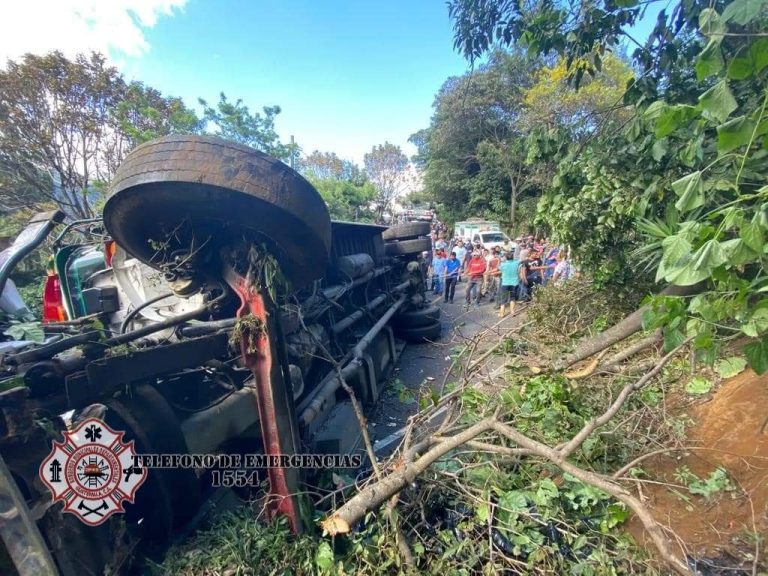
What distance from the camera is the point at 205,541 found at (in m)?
1.99

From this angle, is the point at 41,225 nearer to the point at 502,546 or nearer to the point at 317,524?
the point at 317,524

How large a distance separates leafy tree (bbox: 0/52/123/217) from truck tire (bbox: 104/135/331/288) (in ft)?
49.0

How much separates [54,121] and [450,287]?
13713 millimetres

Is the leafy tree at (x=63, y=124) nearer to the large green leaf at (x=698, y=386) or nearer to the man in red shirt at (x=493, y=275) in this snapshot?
the man in red shirt at (x=493, y=275)

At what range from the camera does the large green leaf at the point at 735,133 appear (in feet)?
3.91

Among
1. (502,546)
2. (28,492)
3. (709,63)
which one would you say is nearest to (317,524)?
(502,546)

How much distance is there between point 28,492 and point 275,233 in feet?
5.06

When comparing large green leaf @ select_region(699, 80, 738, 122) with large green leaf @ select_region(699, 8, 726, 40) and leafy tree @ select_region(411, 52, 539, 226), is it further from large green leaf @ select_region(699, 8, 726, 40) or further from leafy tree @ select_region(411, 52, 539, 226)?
leafy tree @ select_region(411, 52, 539, 226)

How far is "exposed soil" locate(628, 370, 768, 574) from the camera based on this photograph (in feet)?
6.54

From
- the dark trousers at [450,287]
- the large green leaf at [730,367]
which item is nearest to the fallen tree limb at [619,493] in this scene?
the large green leaf at [730,367]

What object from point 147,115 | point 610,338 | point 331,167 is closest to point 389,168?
point 331,167

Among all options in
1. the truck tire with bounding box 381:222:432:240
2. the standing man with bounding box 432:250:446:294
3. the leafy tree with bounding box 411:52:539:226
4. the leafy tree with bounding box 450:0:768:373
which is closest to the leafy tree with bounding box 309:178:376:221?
the leafy tree with bounding box 411:52:539:226

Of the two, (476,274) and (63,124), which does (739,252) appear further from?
(63,124)

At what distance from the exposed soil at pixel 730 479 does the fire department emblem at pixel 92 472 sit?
8.35 feet
